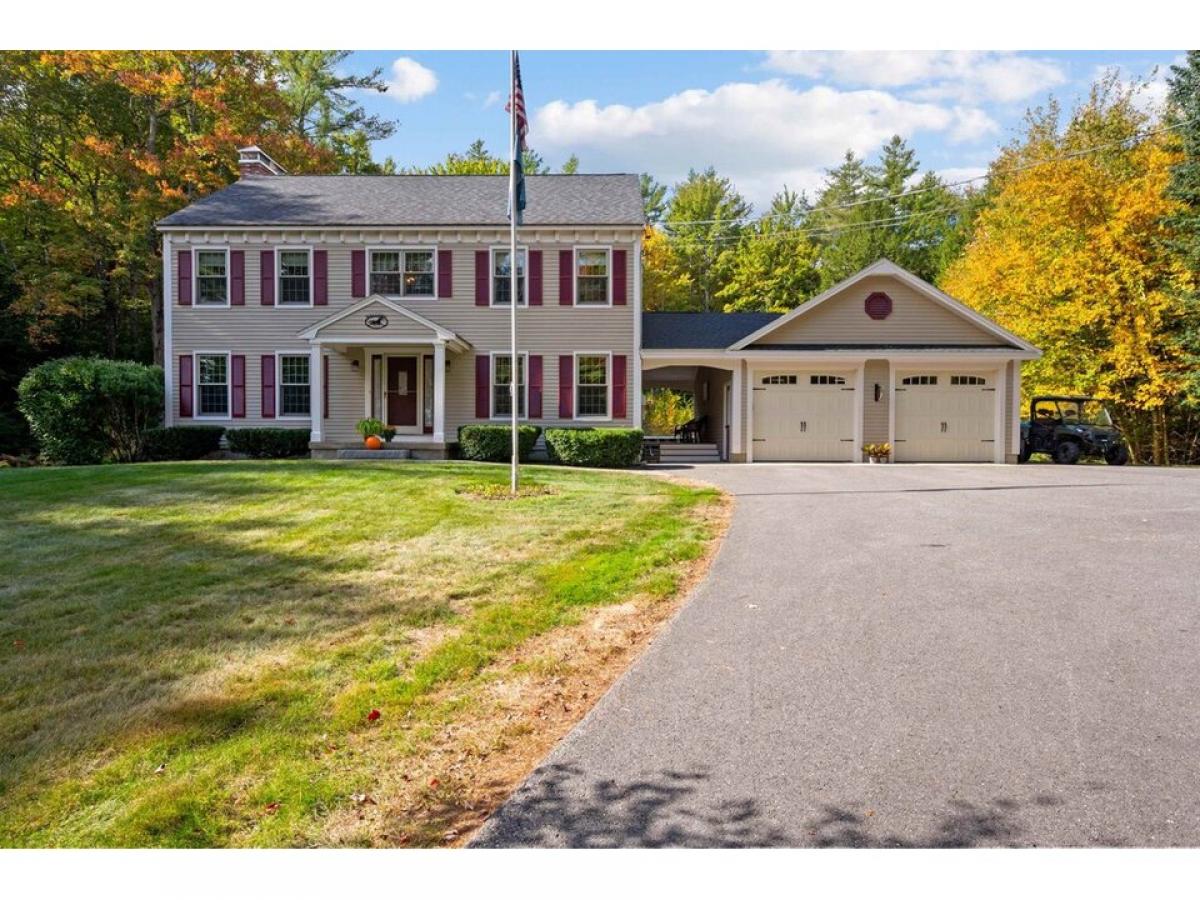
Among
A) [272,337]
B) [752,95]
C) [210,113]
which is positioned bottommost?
[272,337]

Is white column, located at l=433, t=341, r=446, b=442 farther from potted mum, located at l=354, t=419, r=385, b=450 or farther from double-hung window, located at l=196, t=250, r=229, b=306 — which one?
double-hung window, located at l=196, t=250, r=229, b=306

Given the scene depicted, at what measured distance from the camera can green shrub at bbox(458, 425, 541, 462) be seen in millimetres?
17312

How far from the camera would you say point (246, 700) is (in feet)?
13.1

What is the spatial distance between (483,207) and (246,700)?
1769 cm

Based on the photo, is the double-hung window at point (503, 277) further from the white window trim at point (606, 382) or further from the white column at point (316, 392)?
the white column at point (316, 392)

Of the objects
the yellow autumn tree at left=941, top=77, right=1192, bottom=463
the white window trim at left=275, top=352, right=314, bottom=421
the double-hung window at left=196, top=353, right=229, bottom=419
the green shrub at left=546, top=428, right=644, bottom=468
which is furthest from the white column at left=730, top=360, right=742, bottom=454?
the double-hung window at left=196, top=353, right=229, bottom=419

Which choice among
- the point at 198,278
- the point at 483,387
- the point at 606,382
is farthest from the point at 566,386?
the point at 198,278

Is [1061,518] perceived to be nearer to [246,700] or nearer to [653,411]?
[246,700]

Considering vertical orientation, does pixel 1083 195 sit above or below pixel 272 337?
above

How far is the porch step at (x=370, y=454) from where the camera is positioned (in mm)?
17203

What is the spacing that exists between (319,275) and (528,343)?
5.44 metres

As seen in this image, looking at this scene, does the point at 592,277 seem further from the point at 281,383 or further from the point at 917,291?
the point at 281,383

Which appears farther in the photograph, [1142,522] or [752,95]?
[752,95]
